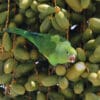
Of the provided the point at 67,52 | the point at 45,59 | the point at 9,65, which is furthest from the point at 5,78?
the point at 67,52

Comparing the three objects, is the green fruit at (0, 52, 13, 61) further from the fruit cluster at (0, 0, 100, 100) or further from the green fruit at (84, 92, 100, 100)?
the green fruit at (84, 92, 100, 100)

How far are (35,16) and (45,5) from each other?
0.10m

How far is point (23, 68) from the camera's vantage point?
1505 mm

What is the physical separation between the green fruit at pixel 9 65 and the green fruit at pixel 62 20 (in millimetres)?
231

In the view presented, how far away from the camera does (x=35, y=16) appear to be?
1.54 metres

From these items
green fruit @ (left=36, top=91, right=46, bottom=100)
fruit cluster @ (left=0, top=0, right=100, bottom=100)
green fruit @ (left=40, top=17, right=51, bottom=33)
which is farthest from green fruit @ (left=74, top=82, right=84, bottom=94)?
green fruit @ (left=40, top=17, right=51, bottom=33)

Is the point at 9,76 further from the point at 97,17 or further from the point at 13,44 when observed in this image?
the point at 97,17

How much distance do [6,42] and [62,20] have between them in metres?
0.24

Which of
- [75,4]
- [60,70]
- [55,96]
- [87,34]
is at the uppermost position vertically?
[75,4]

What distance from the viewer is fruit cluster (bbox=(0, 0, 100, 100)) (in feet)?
4.63

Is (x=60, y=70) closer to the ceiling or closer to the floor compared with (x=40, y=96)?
closer to the ceiling

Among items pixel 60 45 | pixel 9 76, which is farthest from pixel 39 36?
pixel 9 76

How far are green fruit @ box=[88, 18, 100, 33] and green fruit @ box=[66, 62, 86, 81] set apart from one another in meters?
0.13

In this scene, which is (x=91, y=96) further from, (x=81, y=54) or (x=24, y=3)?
(x=24, y=3)
